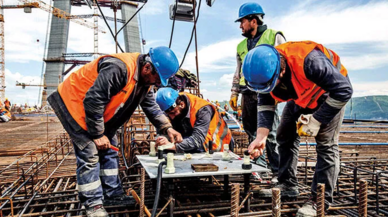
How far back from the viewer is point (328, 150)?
2207 millimetres

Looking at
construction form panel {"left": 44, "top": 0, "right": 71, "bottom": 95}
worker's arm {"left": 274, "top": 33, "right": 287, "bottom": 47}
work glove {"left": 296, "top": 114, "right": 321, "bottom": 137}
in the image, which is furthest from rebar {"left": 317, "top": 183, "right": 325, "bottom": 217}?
construction form panel {"left": 44, "top": 0, "right": 71, "bottom": 95}

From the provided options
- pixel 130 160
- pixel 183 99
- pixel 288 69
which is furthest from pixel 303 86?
pixel 130 160

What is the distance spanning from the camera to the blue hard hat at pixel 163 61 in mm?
2506

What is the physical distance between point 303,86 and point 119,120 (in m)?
1.80

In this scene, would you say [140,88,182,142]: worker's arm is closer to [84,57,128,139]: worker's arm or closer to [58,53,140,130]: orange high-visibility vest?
[58,53,140,130]: orange high-visibility vest

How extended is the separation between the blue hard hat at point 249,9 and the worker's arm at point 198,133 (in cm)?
136

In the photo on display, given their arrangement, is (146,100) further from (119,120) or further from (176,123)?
(176,123)

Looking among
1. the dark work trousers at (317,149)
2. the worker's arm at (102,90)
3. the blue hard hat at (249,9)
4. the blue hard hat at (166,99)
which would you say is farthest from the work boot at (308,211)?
the blue hard hat at (249,9)

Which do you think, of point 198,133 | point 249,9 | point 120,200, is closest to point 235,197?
point 120,200

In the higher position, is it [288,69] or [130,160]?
[288,69]

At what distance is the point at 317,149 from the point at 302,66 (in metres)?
0.75

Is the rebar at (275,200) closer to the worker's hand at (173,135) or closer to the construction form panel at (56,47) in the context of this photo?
the worker's hand at (173,135)

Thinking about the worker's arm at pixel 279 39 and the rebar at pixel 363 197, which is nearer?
the rebar at pixel 363 197

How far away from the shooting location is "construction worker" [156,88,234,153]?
3.61 m
